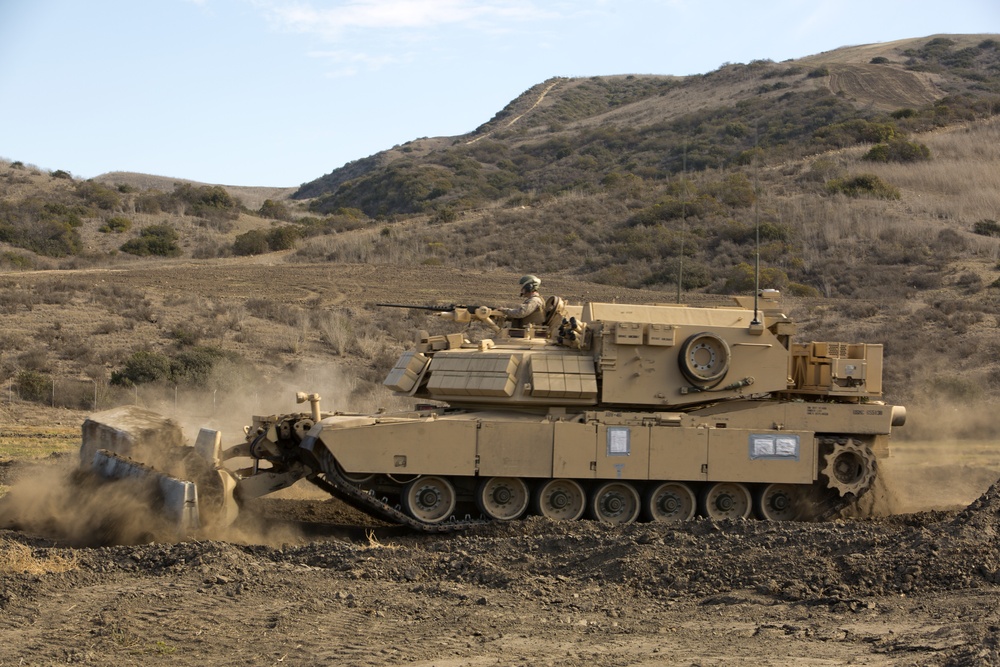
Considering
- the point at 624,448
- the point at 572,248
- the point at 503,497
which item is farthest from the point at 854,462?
the point at 572,248

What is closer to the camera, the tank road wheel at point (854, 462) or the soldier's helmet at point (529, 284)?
the tank road wheel at point (854, 462)

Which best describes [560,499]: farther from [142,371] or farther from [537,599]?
[142,371]

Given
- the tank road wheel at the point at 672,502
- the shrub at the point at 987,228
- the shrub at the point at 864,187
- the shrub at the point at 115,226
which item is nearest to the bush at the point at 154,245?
the shrub at the point at 115,226

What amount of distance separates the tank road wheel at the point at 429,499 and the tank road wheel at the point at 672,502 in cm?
253

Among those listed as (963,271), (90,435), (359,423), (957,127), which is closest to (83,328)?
(90,435)

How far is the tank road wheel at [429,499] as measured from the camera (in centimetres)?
1380

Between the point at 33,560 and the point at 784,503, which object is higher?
the point at 784,503

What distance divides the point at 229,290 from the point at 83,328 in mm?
6216

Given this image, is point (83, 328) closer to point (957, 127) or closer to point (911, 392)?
point (911, 392)

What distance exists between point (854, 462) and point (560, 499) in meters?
3.85

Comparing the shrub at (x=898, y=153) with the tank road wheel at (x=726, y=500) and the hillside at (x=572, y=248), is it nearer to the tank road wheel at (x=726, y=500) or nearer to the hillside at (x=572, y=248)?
the hillside at (x=572, y=248)

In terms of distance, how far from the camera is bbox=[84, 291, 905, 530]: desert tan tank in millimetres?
13672

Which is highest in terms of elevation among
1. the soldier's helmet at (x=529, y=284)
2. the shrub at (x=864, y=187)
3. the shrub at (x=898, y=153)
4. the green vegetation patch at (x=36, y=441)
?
the shrub at (x=898, y=153)

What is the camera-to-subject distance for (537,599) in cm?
942
